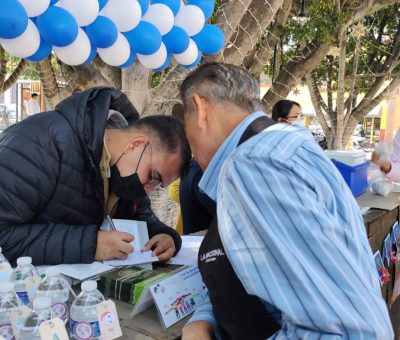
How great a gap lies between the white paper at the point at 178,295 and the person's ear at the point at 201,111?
51cm

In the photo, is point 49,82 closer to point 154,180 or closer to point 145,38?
point 145,38

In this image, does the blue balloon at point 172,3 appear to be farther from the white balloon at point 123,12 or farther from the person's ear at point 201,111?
the person's ear at point 201,111

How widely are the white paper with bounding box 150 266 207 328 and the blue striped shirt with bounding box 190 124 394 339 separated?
0.48 metres

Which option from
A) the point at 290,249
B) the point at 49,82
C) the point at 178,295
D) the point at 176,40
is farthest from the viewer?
the point at 49,82

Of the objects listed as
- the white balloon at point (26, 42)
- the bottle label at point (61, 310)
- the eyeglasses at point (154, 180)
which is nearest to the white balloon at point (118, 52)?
the white balloon at point (26, 42)

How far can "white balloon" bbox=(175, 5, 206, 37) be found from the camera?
3189mm

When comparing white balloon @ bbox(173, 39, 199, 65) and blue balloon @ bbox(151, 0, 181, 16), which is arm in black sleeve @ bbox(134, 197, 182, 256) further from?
blue balloon @ bbox(151, 0, 181, 16)

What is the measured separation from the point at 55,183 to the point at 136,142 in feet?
1.22

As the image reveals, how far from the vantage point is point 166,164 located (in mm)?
1871

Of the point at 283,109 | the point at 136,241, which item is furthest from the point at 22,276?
the point at 283,109

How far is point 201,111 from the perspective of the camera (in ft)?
3.85

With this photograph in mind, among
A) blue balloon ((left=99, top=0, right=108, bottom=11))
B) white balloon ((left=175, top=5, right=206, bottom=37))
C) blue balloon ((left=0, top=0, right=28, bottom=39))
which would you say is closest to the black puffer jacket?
blue balloon ((left=0, top=0, right=28, bottom=39))

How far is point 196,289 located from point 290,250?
2.25 ft

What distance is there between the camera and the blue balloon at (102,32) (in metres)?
2.61
